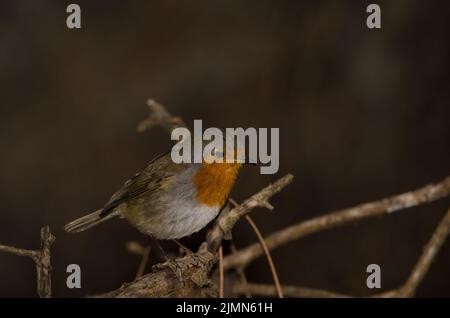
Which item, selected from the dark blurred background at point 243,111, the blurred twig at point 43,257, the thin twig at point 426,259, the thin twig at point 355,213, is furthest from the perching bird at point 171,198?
the dark blurred background at point 243,111

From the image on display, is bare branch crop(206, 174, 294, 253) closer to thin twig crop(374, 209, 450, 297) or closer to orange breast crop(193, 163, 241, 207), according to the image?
orange breast crop(193, 163, 241, 207)

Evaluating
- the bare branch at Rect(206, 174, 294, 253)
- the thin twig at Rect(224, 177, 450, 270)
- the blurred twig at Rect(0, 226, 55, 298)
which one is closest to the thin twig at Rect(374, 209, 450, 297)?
the thin twig at Rect(224, 177, 450, 270)

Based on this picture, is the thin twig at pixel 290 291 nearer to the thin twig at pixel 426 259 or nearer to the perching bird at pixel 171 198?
the thin twig at pixel 426 259

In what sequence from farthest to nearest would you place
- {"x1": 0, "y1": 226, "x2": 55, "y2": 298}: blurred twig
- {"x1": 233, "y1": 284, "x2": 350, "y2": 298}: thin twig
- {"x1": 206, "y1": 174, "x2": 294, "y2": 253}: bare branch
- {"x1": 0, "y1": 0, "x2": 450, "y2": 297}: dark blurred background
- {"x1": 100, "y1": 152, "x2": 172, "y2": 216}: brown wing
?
{"x1": 0, "y1": 0, "x2": 450, "y2": 297}: dark blurred background, {"x1": 233, "y1": 284, "x2": 350, "y2": 298}: thin twig, {"x1": 100, "y1": 152, "x2": 172, "y2": 216}: brown wing, {"x1": 206, "y1": 174, "x2": 294, "y2": 253}: bare branch, {"x1": 0, "y1": 226, "x2": 55, "y2": 298}: blurred twig

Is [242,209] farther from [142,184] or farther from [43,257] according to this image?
[43,257]

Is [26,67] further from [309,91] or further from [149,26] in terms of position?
[309,91]

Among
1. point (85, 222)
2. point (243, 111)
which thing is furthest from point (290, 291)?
point (243, 111)

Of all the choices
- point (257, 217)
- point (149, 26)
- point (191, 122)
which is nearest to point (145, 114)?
point (191, 122)
